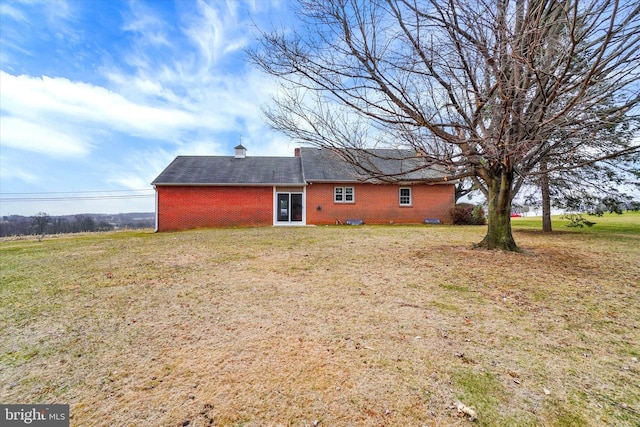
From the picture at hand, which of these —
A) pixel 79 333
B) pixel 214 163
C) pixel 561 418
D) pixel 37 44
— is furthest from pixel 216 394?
pixel 214 163

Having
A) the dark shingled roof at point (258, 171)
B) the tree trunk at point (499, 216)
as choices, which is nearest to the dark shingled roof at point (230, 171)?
the dark shingled roof at point (258, 171)

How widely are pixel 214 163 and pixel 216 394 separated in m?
19.9

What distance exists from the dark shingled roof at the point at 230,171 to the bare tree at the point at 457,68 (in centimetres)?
1270

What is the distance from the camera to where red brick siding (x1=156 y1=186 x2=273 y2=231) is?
59.4ft

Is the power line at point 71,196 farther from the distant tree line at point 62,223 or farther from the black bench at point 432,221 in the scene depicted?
the black bench at point 432,221

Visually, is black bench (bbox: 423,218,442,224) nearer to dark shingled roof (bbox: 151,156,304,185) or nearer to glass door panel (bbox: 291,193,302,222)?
glass door panel (bbox: 291,193,302,222)

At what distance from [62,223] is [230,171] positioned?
1960 centimetres

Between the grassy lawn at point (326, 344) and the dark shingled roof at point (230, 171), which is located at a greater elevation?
the dark shingled roof at point (230, 171)

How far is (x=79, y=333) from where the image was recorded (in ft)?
11.5

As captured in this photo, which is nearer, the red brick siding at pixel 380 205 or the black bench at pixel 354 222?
the black bench at pixel 354 222

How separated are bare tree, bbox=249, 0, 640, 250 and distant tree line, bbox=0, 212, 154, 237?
18.5 metres

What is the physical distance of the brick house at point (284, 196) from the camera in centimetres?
1825

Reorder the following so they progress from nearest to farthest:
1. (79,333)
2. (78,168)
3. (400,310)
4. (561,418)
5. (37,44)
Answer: (561,418) < (79,333) < (400,310) < (37,44) < (78,168)

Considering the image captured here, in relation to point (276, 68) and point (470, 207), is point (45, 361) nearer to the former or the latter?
point (276, 68)
